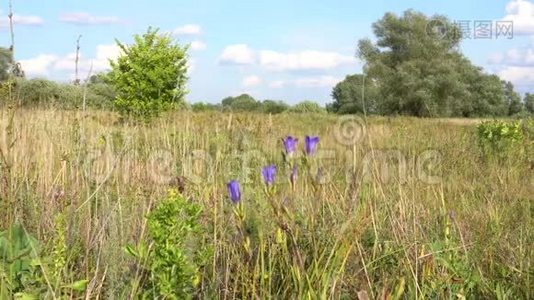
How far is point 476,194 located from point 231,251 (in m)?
2.98

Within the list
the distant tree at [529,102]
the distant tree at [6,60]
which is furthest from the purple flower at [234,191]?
the distant tree at [529,102]

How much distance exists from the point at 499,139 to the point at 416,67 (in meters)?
36.2

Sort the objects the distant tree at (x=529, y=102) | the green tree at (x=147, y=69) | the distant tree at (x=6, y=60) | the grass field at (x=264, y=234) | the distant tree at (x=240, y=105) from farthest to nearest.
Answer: the distant tree at (x=529, y=102) → the distant tree at (x=240, y=105) → the green tree at (x=147, y=69) → the distant tree at (x=6, y=60) → the grass field at (x=264, y=234)

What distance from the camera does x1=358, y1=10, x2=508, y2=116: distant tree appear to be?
4088cm

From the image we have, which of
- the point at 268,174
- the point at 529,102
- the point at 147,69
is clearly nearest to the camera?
the point at 268,174

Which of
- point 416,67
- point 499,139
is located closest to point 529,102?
point 416,67

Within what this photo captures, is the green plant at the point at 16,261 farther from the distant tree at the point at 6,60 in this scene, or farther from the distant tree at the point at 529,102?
the distant tree at the point at 529,102

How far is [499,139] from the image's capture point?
677 centimetres

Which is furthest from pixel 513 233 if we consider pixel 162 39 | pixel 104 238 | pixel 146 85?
pixel 162 39

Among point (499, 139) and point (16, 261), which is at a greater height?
point (499, 139)

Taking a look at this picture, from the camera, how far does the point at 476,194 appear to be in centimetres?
453

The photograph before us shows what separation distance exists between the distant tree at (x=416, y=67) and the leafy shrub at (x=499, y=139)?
108 feet

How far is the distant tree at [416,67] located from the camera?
40.9m

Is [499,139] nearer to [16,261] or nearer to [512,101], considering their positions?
[16,261]
